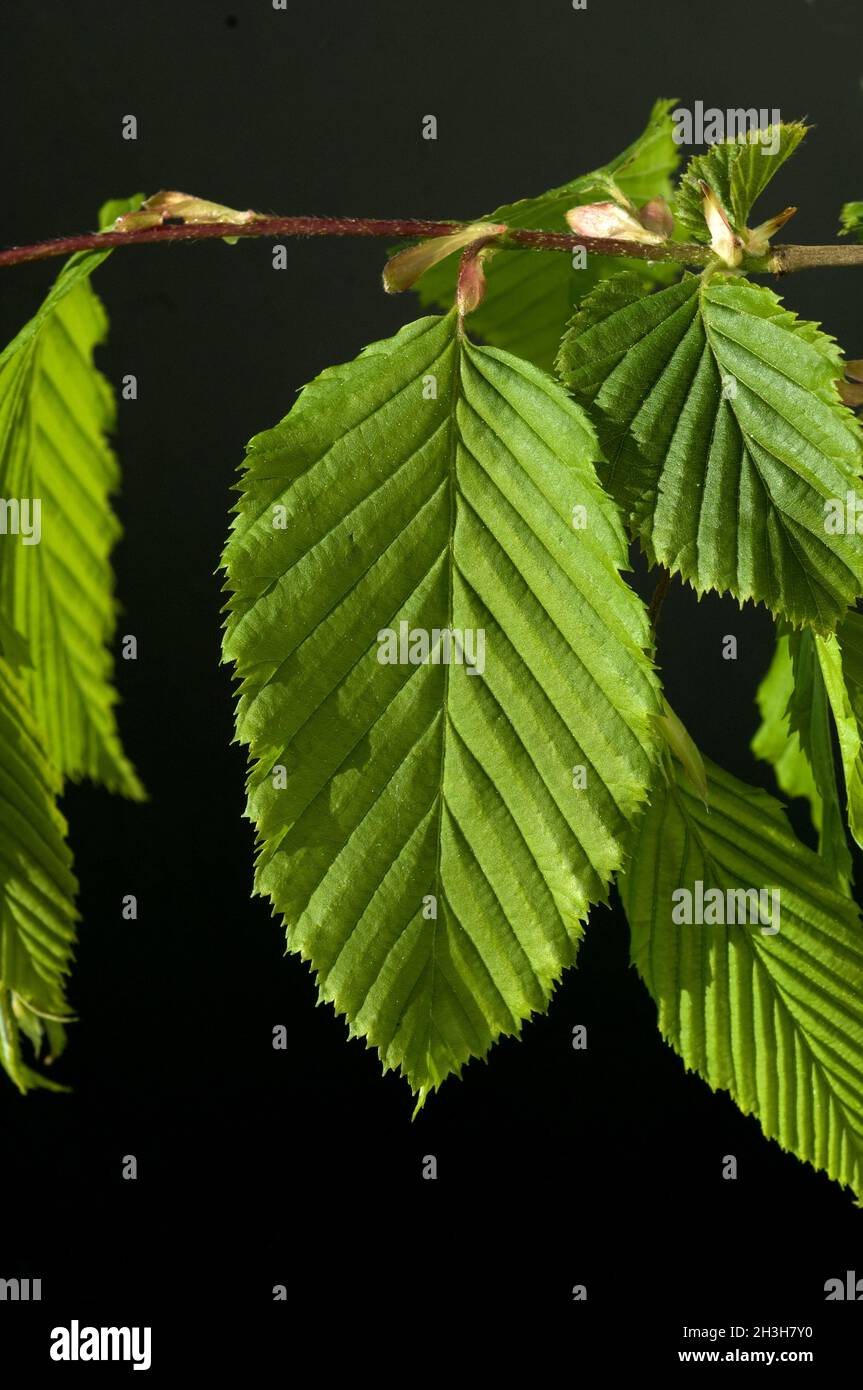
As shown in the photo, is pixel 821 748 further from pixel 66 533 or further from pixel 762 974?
pixel 66 533

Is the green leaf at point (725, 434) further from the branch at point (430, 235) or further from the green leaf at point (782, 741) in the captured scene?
the green leaf at point (782, 741)

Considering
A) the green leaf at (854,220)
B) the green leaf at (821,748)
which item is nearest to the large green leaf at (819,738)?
the green leaf at (821,748)

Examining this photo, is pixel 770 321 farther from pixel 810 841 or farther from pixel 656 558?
pixel 810 841

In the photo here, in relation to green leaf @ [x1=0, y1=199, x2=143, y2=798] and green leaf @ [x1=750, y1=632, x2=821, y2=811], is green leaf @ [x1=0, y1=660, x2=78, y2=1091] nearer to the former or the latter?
green leaf @ [x1=0, y1=199, x2=143, y2=798]

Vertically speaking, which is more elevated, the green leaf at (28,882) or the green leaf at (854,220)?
the green leaf at (854,220)

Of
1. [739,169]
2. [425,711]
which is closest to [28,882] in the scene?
[425,711]

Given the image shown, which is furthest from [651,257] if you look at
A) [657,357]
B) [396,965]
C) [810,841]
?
[810,841]

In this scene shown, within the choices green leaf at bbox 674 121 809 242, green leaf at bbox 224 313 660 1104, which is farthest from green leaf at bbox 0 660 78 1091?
green leaf at bbox 674 121 809 242
